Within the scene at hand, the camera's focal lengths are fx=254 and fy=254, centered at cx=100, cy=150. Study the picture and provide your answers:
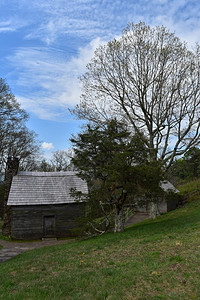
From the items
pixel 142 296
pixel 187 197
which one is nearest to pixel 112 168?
pixel 142 296

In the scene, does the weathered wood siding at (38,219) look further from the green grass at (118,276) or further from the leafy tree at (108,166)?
the green grass at (118,276)

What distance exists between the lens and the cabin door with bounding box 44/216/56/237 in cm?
2298

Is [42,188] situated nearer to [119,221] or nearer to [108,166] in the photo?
[119,221]

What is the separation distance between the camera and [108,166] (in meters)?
15.0

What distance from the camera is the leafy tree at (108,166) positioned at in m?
15.4

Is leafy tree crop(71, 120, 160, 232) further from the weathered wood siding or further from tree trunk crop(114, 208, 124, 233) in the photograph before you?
the weathered wood siding

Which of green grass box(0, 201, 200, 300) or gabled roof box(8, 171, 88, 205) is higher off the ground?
gabled roof box(8, 171, 88, 205)

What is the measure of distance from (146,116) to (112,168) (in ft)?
31.7

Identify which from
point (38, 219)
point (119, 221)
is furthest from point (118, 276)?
point (38, 219)

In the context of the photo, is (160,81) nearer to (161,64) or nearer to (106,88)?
(161,64)

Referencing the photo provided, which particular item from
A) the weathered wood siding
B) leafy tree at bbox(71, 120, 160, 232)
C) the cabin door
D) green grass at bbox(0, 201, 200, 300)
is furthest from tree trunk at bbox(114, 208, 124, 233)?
the cabin door

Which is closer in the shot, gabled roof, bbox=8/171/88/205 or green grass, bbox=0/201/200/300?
green grass, bbox=0/201/200/300

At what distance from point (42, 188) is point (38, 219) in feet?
9.95

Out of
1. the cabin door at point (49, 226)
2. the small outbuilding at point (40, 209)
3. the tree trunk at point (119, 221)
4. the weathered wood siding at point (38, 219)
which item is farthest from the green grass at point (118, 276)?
the cabin door at point (49, 226)
